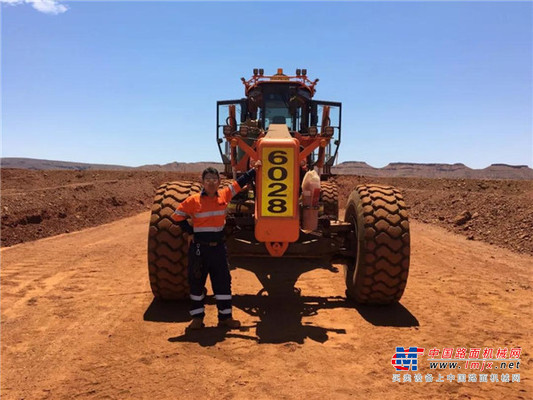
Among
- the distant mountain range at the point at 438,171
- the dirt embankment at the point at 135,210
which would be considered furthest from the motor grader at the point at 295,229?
the distant mountain range at the point at 438,171

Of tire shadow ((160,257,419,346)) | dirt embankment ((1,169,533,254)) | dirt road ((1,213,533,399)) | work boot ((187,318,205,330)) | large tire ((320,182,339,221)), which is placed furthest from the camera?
dirt embankment ((1,169,533,254))

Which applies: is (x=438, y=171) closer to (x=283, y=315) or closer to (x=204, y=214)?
(x=283, y=315)

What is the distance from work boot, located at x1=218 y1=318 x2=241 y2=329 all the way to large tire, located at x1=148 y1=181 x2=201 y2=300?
724 millimetres

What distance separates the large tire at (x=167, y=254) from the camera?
471cm

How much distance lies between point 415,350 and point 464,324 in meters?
1.06

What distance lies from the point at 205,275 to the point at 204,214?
676mm

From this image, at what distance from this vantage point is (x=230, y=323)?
4371 mm

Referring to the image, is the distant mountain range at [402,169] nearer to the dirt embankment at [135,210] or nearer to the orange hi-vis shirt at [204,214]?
the dirt embankment at [135,210]

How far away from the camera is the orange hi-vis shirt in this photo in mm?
4297

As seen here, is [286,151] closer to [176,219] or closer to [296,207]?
[296,207]

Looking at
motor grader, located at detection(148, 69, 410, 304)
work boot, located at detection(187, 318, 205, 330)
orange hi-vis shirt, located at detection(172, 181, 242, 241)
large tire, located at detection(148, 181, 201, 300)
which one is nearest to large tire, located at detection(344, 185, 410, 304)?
motor grader, located at detection(148, 69, 410, 304)

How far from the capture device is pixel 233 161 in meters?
6.67

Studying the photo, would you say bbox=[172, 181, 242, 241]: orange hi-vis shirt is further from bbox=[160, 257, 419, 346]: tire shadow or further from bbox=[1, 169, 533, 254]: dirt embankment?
bbox=[1, 169, 533, 254]: dirt embankment

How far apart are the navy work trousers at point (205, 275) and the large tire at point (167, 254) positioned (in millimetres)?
387
